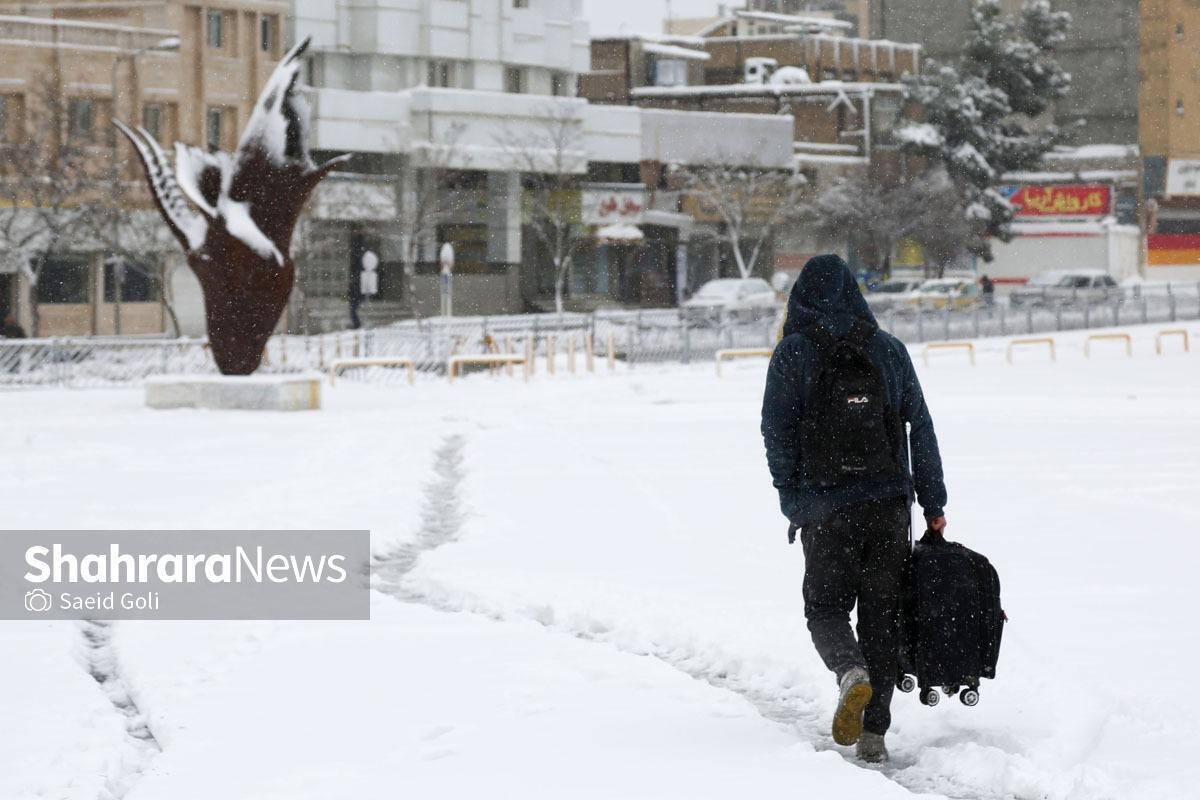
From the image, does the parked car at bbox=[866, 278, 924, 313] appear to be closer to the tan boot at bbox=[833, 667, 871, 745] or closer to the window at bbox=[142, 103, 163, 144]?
the window at bbox=[142, 103, 163, 144]

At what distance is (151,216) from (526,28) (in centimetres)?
2016

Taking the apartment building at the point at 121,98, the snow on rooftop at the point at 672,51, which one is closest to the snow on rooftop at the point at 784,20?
the snow on rooftop at the point at 672,51

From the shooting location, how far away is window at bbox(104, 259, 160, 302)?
53.2 metres

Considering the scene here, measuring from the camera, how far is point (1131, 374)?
3603 centimetres

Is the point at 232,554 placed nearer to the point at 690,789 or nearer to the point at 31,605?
the point at 31,605

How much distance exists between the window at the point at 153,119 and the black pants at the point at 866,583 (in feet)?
162

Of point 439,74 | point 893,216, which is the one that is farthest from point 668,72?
point 439,74

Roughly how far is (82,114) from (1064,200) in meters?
42.3

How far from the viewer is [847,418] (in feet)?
22.2

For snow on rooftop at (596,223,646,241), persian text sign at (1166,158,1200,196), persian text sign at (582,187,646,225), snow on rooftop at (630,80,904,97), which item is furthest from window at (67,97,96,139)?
persian text sign at (1166,158,1200,196)

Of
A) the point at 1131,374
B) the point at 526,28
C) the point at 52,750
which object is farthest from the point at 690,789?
the point at 526,28

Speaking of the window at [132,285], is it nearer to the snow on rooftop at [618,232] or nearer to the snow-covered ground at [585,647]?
the snow on rooftop at [618,232]

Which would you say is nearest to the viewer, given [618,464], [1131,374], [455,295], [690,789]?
[690,789]
